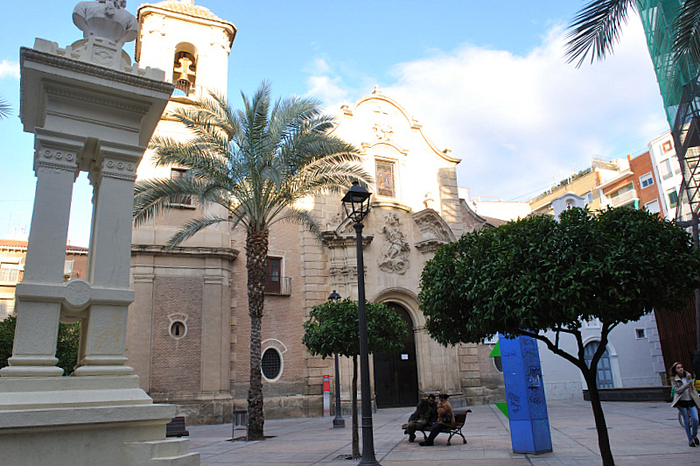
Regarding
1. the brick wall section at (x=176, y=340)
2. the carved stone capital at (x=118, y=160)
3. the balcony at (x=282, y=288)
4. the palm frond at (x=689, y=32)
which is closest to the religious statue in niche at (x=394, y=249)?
the balcony at (x=282, y=288)

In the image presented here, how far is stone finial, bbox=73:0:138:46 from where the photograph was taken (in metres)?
6.19

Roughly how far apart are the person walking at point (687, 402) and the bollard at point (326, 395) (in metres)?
12.9

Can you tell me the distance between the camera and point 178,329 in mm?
18250

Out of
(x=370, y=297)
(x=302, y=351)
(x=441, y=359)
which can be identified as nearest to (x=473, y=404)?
(x=441, y=359)

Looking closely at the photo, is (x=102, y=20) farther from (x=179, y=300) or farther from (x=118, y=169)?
(x=179, y=300)

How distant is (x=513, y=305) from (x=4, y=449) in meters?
5.62

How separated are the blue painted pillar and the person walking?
2.22m

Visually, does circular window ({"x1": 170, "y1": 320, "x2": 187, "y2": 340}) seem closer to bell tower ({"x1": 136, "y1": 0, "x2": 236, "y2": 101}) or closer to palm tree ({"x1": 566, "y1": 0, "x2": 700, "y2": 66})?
bell tower ({"x1": 136, "y1": 0, "x2": 236, "y2": 101})

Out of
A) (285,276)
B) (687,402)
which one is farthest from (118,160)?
(285,276)

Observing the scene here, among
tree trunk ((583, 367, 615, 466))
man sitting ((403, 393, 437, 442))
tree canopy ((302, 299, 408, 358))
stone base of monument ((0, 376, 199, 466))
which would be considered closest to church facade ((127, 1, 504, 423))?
tree canopy ((302, 299, 408, 358))

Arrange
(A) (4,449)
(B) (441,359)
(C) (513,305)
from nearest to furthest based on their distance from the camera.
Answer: (A) (4,449) < (C) (513,305) < (B) (441,359)

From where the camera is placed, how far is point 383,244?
22812 mm

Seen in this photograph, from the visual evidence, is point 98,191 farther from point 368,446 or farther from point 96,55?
point 368,446

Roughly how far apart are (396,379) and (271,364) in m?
5.39
